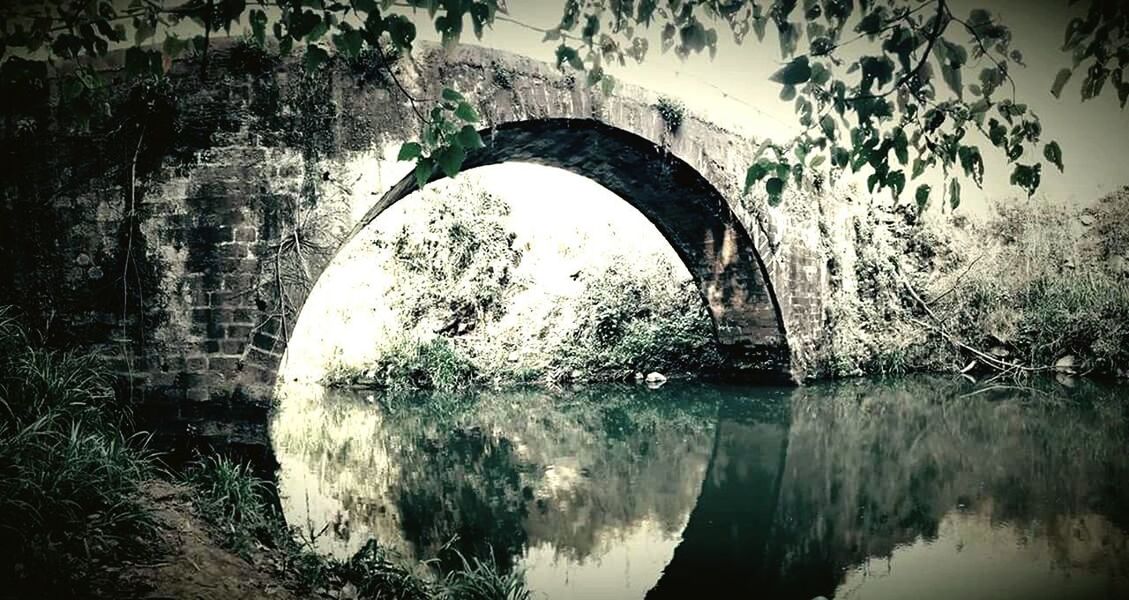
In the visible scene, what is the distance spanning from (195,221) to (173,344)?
97 cm

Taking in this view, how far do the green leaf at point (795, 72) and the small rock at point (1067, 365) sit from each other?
11.0m

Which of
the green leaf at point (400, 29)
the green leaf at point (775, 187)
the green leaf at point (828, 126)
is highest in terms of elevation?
the green leaf at point (400, 29)

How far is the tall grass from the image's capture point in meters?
2.33

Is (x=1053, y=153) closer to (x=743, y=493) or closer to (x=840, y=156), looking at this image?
(x=840, y=156)

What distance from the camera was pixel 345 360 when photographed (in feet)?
34.3

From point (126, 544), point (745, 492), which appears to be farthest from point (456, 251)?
point (126, 544)

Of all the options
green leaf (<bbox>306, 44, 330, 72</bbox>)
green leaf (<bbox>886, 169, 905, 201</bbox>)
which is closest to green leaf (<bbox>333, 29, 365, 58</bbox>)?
green leaf (<bbox>306, 44, 330, 72</bbox>)

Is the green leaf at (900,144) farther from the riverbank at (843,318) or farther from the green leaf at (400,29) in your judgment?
the riverbank at (843,318)

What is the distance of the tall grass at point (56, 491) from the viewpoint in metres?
2.33

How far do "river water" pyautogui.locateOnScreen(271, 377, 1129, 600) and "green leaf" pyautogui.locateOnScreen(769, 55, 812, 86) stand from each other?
219cm

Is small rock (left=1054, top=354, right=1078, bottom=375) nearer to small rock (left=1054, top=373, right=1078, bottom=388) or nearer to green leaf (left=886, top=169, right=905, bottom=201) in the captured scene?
small rock (left=1054, top=373, right=1078, bottom=388)

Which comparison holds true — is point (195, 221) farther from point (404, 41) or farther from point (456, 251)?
point (456, 251)

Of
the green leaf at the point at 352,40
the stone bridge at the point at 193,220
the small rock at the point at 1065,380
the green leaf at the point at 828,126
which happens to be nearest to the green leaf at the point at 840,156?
the green leaf at the point at 828,126

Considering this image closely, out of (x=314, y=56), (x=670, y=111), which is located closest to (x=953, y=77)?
(x=314, y=56)
